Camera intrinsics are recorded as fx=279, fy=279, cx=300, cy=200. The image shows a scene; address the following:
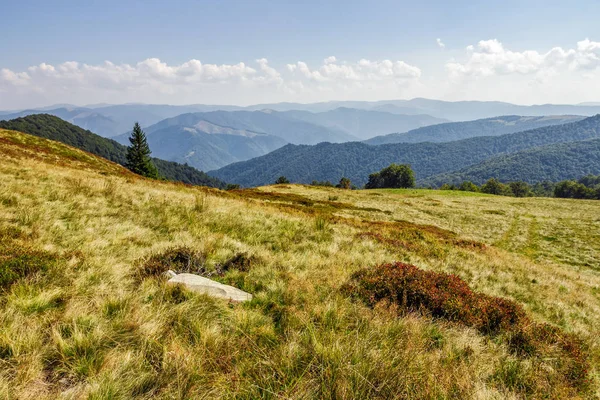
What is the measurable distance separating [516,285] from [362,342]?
1092 centimetres

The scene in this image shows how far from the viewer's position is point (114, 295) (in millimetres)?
4543

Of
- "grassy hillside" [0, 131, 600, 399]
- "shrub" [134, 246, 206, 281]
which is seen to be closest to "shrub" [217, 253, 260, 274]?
"grassy hillside" [0, 131, 600, 399]

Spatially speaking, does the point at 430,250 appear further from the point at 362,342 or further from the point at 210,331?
the point at 210,331

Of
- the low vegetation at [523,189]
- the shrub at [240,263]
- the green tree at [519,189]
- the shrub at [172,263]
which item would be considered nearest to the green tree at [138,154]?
the shrub at [172,263]

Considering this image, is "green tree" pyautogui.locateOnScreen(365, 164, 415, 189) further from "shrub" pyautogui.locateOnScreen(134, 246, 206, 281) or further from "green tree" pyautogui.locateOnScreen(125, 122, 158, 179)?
"shrub" pyautogui.locateOnScreen(134, 246, 206, 281)

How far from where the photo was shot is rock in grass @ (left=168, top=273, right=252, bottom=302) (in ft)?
17.2

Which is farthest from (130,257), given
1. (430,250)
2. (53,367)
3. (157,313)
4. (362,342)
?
(430,250)

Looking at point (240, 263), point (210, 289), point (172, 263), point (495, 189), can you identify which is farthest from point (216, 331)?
point (495, 189)

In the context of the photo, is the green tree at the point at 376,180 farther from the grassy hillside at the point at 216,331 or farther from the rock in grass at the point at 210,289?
the rock in grass at the point at 210,289

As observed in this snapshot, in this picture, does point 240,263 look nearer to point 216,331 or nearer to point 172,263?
point 172,263

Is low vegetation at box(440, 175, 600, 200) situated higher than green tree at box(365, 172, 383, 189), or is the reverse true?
green tree at box(365, 172, 383, 189)

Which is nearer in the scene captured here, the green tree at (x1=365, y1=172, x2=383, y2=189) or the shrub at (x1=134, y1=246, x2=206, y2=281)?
the shrub at (x1=134, y1=246, x2=206, y2=281)

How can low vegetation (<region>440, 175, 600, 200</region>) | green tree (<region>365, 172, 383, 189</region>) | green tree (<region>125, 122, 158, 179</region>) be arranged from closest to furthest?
green tree (<region>125, 122, 158, 179</region>) < low vegetation (<region>440, 175, 600, 200</region>) < green tree (<region>365, 172, 383, 189</region>)

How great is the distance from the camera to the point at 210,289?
5348 mm
